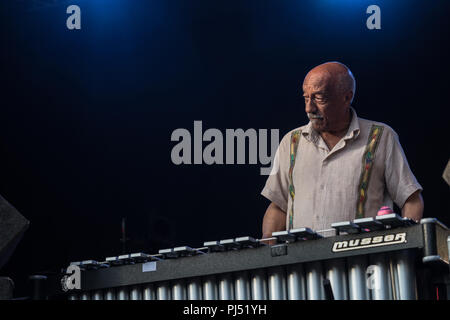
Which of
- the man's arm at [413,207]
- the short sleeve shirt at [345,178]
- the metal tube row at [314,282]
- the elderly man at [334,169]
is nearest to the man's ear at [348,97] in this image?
the elderly man at [334,169]

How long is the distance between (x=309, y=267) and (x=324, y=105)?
4.09ft

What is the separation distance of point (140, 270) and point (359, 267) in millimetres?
987

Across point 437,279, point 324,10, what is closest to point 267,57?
point 324,10

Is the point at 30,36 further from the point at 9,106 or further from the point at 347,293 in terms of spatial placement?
the point at 347,293

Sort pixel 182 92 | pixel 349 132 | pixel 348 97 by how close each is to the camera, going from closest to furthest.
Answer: pixel 349 132, pixel 348 97, pixel 182 92

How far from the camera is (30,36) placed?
23.1 ft

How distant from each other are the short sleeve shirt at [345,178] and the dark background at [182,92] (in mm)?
2615

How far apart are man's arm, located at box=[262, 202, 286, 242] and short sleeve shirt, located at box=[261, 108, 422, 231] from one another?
0.06 metres

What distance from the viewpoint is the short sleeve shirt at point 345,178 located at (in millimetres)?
4391

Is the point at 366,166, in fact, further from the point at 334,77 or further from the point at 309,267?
the point at 309,267

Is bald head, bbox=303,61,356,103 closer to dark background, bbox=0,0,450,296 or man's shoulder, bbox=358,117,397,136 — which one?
man's shoulder, bbox=358,117,397,136

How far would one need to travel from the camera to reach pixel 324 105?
4566 millimetres

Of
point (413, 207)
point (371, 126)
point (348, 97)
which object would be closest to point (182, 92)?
point (348, 97)

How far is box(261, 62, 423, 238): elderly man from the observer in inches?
173
